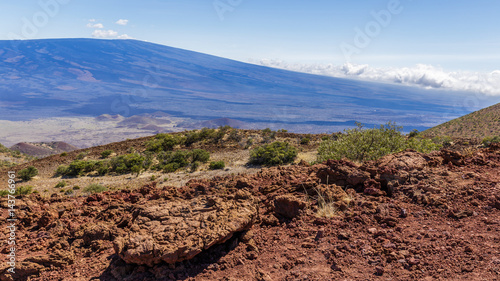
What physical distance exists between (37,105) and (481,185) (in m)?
231

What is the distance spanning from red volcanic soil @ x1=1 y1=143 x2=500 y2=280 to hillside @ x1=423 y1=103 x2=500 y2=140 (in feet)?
111

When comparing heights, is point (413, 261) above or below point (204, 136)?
above

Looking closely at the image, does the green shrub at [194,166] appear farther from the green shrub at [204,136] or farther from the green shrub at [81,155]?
the green shrub at [81,155]

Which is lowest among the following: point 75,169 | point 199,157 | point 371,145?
point 75,169

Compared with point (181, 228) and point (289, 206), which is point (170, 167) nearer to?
point (289, 206)

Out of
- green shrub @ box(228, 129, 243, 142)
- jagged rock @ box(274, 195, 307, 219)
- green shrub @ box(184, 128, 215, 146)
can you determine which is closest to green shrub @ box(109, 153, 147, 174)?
green shrub @ box(184, 128, 215, 146)

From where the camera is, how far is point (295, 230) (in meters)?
4.05

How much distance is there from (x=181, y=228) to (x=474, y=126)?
153ft

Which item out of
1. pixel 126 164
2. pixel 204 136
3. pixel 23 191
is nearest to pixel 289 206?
pixel 23 191

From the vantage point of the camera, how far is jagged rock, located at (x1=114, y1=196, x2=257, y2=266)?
10.9 ft

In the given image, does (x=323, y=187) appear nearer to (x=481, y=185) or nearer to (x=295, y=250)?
(x=295, y=250)

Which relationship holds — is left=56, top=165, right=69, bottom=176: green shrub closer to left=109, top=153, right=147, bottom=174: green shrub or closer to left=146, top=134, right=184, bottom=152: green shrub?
left=109, top=153, right=147, bottom=174: green shrub

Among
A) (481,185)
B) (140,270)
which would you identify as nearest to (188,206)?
(140,270)

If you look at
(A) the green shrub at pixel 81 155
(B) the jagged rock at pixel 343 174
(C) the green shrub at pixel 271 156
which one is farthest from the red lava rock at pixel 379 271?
(A) the green shrub at pixel 81 155
